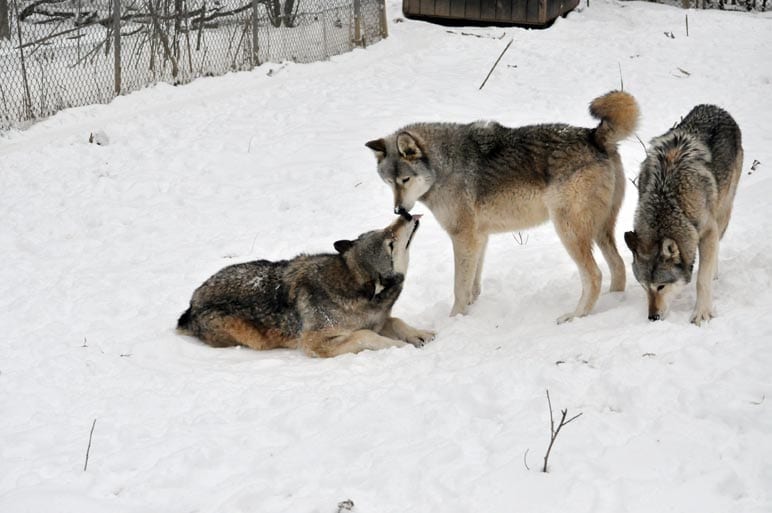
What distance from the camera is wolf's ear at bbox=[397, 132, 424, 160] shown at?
6797 mm

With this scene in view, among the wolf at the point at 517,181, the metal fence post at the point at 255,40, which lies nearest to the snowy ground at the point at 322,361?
the wolf at the point at 517,181

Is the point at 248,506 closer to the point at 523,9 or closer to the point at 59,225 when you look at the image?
the point at 59,225

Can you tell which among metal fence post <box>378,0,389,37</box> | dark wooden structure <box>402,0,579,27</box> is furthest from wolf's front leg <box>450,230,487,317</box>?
dark wooden structure <box>402,0,579,27</box>

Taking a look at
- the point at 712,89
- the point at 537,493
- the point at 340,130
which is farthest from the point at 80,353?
the point at 712,89

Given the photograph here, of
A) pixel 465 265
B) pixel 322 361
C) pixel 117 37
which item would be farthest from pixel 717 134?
pixel 117 37

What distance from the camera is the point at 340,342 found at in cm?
614

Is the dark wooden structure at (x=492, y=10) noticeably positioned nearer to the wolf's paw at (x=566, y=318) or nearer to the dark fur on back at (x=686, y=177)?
the dark fur on back at (x=686, y=177)

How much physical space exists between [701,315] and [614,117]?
1720mm

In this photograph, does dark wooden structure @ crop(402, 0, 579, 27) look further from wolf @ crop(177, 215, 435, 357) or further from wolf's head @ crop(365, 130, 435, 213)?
wolf @ crop(177, 215, 435, 357)

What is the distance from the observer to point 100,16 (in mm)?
16766

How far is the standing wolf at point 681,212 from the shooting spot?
5.52 meters

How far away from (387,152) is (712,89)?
841cm

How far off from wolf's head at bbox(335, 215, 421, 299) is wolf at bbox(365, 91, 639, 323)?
18.1 inches

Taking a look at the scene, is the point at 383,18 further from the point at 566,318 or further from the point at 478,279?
the point at 566,318
